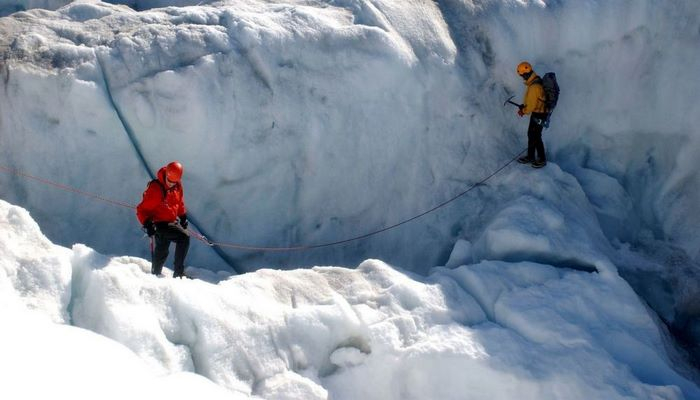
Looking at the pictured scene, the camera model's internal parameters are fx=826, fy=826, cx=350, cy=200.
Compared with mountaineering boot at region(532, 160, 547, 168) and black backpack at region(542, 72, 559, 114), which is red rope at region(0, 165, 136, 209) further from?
black backpack at region(542, 72, 559, 114)

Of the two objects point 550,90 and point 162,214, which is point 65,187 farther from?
point 550,90

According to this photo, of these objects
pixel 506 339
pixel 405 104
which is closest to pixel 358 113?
pixel 405 104

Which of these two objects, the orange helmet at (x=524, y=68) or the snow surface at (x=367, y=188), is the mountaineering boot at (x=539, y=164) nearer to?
the snow surface at (x=367, y=188)


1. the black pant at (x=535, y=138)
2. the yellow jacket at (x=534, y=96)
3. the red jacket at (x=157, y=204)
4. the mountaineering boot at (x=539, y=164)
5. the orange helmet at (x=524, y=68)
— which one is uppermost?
the orange helmet at (x=524, y=68)

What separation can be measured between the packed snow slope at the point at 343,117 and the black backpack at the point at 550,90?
64 centimetres

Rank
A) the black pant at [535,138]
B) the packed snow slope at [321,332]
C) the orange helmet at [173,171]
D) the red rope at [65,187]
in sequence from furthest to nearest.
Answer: the black pant at [535,138], the red rope at [65,187], the orange helmet at [173,171], the packed snow slope at [321,332]

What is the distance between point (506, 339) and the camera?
776 cm

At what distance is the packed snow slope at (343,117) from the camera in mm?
8641

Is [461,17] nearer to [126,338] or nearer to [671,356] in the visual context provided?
[671,356]

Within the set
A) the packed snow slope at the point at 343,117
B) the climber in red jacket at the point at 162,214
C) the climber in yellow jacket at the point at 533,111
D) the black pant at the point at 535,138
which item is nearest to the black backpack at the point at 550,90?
the climber in yellow jacket at the point at 533,111

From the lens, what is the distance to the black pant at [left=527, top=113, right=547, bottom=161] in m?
9.98

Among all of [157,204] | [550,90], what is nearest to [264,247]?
[157,204]

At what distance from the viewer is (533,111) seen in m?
9.91

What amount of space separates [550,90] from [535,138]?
0.63m
